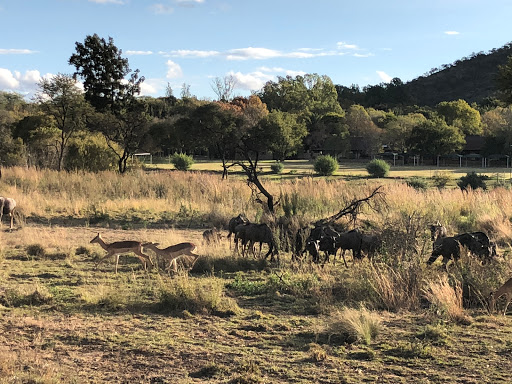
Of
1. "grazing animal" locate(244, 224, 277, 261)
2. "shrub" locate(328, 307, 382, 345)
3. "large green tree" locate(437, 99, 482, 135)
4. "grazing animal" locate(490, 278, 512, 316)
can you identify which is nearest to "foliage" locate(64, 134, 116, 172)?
"grazing animal" locate(244, 224, 277, 261)

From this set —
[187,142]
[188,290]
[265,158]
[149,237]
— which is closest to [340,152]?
[265,158]

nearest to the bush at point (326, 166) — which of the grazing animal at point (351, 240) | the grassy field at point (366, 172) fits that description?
the grassy field at point (366, 172)

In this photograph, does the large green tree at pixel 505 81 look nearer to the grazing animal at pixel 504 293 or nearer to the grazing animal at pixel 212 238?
the grazing animal at pixel 212 238

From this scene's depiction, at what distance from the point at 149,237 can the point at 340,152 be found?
2452 inches

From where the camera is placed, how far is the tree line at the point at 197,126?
26.0 metres

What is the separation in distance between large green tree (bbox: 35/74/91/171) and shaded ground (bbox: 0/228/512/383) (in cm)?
2262

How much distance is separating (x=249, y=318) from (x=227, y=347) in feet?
2.97

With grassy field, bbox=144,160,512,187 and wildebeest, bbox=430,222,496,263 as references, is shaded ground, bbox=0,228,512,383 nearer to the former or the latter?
wildebeest, bbox=430,222,496,263

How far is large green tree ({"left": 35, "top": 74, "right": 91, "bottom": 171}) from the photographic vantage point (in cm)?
2656

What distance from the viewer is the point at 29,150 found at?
30.2m

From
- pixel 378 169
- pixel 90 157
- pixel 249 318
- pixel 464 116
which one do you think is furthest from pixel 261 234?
pixel 464 116

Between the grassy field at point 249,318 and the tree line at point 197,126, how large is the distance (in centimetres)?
396

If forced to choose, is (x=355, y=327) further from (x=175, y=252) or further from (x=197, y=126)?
(x=197, y=126)

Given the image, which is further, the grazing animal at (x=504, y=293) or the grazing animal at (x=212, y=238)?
the grazing animal at (x=212, y=238)
